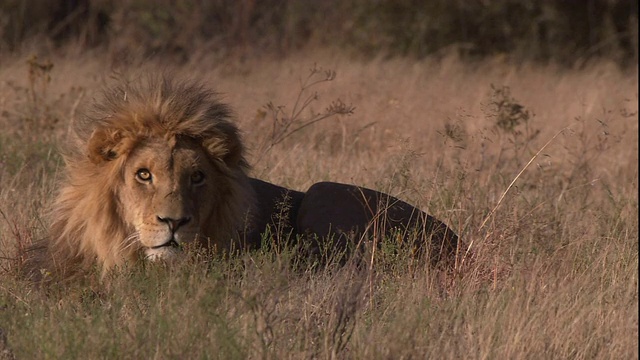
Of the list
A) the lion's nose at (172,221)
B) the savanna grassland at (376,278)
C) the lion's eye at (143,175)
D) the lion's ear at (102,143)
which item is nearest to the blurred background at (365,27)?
the savanna grassland at (376,278)

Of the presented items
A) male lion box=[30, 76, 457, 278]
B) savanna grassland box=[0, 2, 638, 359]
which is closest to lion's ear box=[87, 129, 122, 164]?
male lion box=[30, 76, 457, 278]

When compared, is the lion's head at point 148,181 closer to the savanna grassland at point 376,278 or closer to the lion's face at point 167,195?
the lion's face at point 167,195

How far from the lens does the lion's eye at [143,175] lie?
503cm

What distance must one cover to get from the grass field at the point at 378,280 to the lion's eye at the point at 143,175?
1.33 feet

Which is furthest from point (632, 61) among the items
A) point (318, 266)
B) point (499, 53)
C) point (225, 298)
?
point (225, 298)

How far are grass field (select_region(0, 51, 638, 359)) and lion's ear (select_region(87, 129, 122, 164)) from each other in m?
0.58

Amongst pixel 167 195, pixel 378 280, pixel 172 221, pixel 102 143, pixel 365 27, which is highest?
pixel 365 27

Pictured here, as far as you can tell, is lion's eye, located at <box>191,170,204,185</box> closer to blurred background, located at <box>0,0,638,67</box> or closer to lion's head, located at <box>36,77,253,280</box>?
lion's head, located at <box>36,77,253,280</box>

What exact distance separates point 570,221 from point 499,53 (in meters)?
9.77

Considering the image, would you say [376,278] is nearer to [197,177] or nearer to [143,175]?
[197,177]

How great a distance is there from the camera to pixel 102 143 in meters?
5.16

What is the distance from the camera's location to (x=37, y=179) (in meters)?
7.35

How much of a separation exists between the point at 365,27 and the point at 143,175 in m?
11.7

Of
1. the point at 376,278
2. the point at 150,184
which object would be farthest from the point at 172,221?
the point at 376,278
